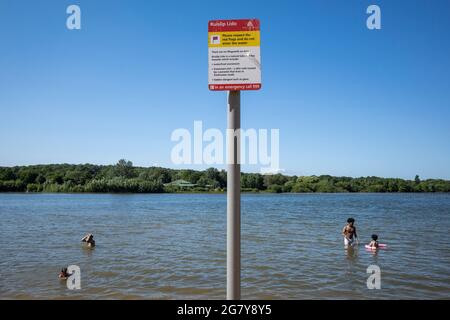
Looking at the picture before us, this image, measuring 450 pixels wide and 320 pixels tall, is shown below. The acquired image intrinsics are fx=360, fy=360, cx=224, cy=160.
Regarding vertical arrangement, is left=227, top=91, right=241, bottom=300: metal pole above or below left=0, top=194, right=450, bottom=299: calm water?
above

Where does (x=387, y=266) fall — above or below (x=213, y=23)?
below

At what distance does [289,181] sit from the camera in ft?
531

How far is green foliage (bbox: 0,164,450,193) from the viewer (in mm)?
136125

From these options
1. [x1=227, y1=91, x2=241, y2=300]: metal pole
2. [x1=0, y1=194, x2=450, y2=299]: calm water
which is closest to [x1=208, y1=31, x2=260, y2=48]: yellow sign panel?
[x1=227, y1=91, x2=241, y2=300]: metal pole

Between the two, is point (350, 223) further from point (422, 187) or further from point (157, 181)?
point (422, 187)

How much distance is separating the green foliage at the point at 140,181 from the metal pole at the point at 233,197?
439 ft

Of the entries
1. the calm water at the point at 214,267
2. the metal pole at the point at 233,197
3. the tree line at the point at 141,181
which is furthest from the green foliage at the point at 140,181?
the metal pole at the point at 233,197

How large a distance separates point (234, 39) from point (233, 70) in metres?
0.33

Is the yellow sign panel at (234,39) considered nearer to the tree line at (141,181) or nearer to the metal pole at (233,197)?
the metal pole at (233,197)

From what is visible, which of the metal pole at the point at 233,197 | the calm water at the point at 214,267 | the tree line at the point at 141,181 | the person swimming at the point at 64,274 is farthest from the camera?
the tree line at the point at 141,181

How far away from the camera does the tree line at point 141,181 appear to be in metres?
136

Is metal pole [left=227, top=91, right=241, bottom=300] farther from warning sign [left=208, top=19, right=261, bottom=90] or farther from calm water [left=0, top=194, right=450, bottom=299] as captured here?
calm water [left=0, top=194, right=450, bottom=299]
